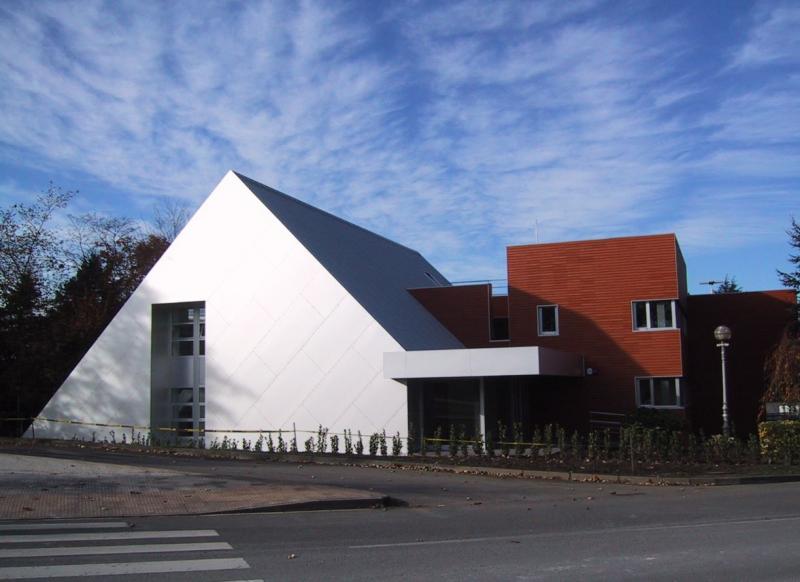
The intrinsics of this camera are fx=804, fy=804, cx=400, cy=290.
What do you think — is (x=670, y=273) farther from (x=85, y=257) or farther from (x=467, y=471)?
(x=85, y=257)

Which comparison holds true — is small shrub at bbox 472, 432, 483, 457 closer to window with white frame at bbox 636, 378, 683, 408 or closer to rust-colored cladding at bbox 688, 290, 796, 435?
window with white frame at bbox 636, 378, 683, 408

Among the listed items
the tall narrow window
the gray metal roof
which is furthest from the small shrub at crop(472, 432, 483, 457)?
the tall narrow window

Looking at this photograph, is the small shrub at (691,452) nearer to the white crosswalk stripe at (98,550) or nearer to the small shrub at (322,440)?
the small shrub at (322,440)

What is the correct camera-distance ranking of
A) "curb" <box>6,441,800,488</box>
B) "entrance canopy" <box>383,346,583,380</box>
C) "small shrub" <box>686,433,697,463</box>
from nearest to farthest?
"curb" <box>6,441,800,488</box> → "small shrub" <box>686,433,697,463</box> → "entrance canopy" <box>383,346,583,380</box>

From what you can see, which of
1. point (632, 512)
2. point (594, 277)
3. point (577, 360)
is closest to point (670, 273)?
point (594, 277)

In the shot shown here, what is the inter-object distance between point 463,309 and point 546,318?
3.16 metres

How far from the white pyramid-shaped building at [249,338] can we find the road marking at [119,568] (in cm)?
1448

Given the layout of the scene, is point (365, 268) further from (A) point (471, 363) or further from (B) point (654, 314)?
(B) point (654, 314)

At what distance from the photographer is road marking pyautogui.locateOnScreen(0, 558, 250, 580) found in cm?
766

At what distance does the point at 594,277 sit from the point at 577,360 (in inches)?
125

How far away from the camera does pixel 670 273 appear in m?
27.3

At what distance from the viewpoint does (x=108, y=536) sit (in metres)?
9.75

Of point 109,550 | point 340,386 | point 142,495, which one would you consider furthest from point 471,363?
point 109,550

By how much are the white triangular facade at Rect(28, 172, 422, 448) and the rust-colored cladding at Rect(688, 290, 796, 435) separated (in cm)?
1538
